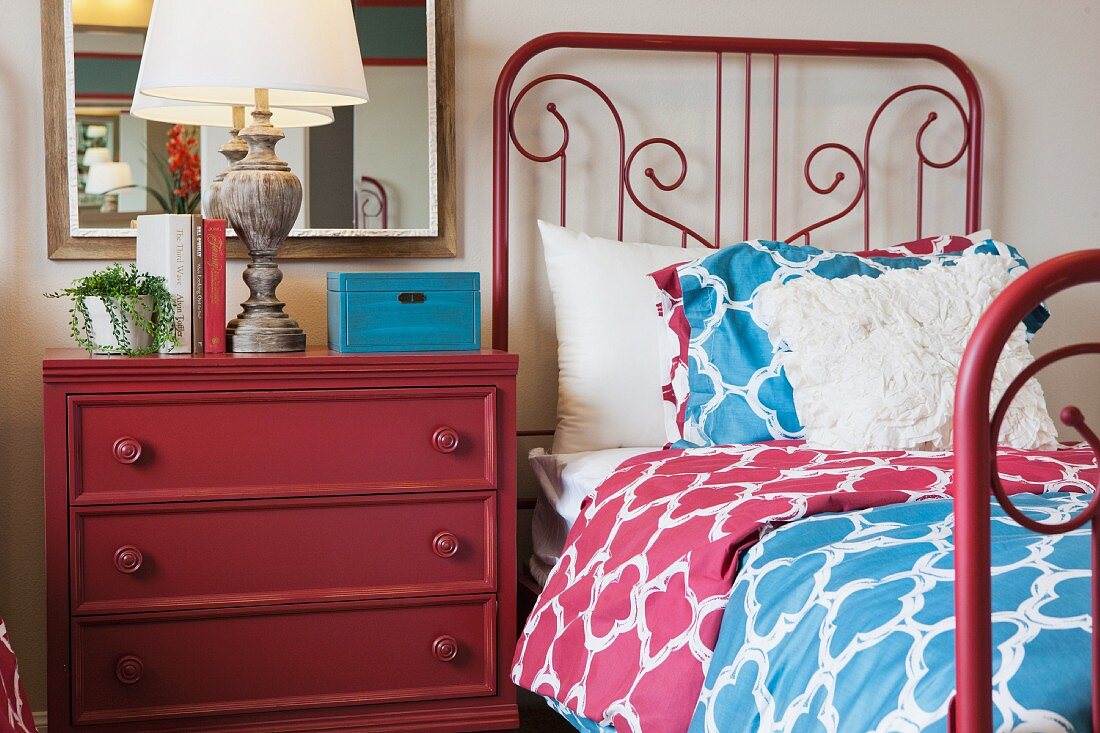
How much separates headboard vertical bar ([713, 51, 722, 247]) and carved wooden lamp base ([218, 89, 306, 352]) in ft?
3.09

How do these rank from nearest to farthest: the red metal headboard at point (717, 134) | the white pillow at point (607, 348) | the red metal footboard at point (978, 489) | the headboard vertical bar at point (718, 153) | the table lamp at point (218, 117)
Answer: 1. the red metal footboard at point (978, 489)
2. the table lamp at point (218, 117)
3. the white pillow at point (607, 348)
4. the red metal headboard at point (717, 134)
5. the headboard vertical bar at point (718, 153)

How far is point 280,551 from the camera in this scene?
1898 mm

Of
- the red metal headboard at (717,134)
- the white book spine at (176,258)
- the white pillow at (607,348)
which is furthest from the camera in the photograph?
the red metal headboard at (717,134)

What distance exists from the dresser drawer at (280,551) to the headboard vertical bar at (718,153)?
2.94 ft

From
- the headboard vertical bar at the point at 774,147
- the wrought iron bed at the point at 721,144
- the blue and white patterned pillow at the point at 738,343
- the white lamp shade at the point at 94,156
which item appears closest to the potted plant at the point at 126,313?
the white lamp shade at the point at 94,156

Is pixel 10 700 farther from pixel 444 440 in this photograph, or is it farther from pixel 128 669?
pixel 444 440

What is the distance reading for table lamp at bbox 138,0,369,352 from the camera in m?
1.85

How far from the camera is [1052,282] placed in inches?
33.8

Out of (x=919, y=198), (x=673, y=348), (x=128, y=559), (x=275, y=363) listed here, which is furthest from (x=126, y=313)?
(x=919, y=198)

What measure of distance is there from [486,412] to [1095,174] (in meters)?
1.70

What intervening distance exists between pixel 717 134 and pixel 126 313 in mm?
1301

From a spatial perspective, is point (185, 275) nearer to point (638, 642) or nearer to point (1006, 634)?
point (638, 642)

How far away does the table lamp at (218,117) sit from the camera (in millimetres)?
2051

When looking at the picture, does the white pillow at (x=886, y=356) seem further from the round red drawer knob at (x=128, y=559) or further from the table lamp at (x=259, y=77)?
the round red drawer knob at (x=128, y=559)
